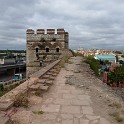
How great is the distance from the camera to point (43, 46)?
30.3 metres

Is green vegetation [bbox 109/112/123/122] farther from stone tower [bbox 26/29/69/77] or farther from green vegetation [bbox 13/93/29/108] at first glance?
stone tower [bbox 26/29/69/77]

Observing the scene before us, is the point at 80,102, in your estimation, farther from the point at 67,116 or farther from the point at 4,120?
the point at 4,120

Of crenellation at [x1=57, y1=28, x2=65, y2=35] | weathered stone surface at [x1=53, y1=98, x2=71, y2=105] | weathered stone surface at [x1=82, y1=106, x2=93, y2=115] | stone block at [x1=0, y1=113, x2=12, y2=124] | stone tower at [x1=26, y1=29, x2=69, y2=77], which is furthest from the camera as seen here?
stone tower at [x1=26, y1=29, x2=69, y2=77]

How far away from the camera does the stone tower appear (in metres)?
29.8

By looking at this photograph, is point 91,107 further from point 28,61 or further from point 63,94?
point 28,61

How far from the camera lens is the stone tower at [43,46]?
29792 millimetres

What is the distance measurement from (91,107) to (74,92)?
67.6 inches

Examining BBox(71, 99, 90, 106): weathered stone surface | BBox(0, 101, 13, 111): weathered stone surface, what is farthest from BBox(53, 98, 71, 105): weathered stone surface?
BBox(0, 101, 13, 111): weathered stone surface

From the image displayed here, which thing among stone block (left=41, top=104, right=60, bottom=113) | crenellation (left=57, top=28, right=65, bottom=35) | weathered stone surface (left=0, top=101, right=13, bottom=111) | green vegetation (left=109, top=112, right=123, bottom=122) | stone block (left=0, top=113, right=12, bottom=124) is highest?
crenellation (left=57, top=28, right=65, bottom=35)

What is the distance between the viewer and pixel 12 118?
16.3ft

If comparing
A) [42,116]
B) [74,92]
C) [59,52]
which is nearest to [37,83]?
[74,92]

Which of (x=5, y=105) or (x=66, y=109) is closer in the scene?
(x=5, y=105)

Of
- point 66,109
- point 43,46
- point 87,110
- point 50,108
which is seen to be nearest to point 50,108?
point 50,108

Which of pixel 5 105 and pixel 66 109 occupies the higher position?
pixel 5 105
